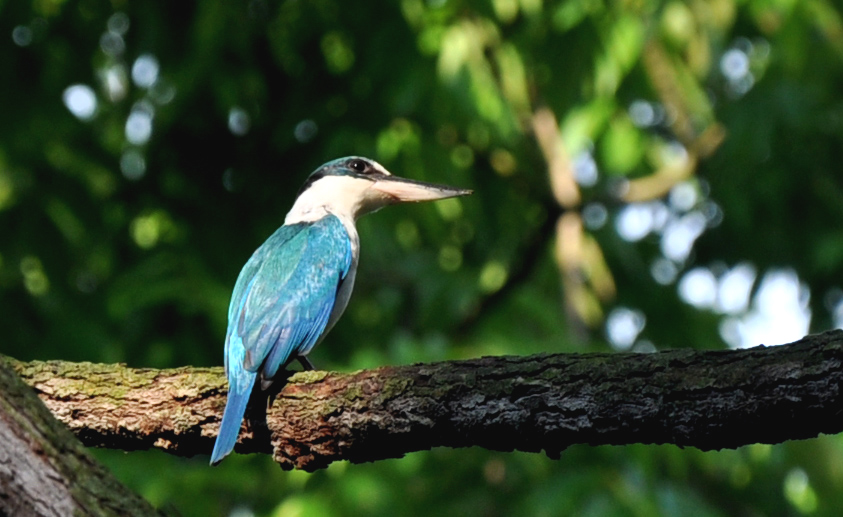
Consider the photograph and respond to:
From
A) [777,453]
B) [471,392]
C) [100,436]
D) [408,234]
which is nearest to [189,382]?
[100,436]

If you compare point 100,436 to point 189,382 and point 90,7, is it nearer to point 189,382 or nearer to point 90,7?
point 189,382

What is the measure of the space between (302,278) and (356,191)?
106cm

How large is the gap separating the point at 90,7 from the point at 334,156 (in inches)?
78.8

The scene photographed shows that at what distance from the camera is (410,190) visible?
5.68 meters

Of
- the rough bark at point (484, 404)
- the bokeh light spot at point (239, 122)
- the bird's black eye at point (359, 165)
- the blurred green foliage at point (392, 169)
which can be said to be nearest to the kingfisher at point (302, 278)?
the bird's black eye at point (359, 165)

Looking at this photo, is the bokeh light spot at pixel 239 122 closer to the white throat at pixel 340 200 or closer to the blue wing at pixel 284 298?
the white throat at pixel 340 200

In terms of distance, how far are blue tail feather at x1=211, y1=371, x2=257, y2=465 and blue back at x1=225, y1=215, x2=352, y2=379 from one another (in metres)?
0.32

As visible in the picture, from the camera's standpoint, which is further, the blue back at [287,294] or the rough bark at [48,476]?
the blue back at [287,294]

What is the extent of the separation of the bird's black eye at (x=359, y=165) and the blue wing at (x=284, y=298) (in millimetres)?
456

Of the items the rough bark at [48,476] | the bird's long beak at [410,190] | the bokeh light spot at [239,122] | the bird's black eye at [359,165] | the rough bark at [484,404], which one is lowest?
the rough bark at [48,476]

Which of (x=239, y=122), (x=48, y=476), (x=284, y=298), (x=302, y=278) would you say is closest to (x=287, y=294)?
(x=284, y=298)

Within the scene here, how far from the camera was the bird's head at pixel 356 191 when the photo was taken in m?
5.67

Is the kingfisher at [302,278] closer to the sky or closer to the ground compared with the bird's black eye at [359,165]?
closer to the ground

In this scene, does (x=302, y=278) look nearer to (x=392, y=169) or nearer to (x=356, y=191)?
(x=356, y=191)
